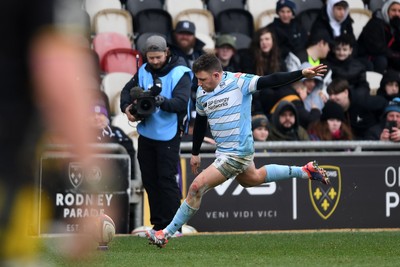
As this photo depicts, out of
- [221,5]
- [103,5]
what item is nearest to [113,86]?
[103,5]

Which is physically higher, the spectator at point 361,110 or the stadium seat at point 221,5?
the stadium seat at point 221,5

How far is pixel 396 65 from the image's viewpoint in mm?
18062

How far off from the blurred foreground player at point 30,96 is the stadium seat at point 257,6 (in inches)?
558

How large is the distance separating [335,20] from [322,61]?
81 centimetres

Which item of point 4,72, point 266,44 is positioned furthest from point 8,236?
point 266,44

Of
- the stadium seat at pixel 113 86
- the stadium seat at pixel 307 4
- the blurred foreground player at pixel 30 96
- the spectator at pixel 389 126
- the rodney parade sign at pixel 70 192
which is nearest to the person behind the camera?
the blurred foreground player at pixel 30 96

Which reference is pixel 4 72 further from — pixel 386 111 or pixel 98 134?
pixel 386 111

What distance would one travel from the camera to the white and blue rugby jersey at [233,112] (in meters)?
11.5

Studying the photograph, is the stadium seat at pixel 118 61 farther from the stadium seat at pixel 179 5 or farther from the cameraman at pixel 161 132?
the cameraman at pixel 161 132

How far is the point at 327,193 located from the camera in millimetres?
14820

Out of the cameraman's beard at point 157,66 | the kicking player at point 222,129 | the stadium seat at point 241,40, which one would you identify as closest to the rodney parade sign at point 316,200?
the cameraman's beard at point 157,66

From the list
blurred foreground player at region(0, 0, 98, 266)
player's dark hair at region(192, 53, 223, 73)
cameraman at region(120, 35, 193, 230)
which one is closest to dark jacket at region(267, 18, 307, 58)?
cameraman at region(120, 35, 193, 230)

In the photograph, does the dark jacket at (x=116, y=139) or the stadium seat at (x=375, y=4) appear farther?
the stadium seat at (x=375, y=4)

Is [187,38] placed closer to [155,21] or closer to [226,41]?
[226,41]
